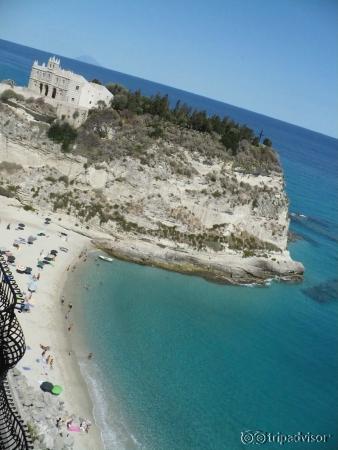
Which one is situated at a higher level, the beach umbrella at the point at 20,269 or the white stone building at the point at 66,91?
the white stone building at the point at 66,91

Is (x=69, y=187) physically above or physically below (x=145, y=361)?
above

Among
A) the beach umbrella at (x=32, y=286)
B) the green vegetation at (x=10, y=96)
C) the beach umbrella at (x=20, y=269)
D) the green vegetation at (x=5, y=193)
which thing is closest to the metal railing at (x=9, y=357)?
the beach umbrella at (x=32, y=286)

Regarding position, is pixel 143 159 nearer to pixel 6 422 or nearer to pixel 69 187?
pixel 69 187

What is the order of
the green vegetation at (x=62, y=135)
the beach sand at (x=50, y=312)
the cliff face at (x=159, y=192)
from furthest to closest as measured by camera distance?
1. the green vegetation at (x=62, y=135)
2. the cliff face at (x=159, y=192)
3. the beach sand at (x=50, y=312)

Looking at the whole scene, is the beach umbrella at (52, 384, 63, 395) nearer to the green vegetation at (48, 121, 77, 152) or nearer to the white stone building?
the green vegetation at (48, 121, 77, 152)

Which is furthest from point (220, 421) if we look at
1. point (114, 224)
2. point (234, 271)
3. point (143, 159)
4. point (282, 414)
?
point (143, 159)

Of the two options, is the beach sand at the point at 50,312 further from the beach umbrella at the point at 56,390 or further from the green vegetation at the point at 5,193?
the green vegetation at the point at 5,193
